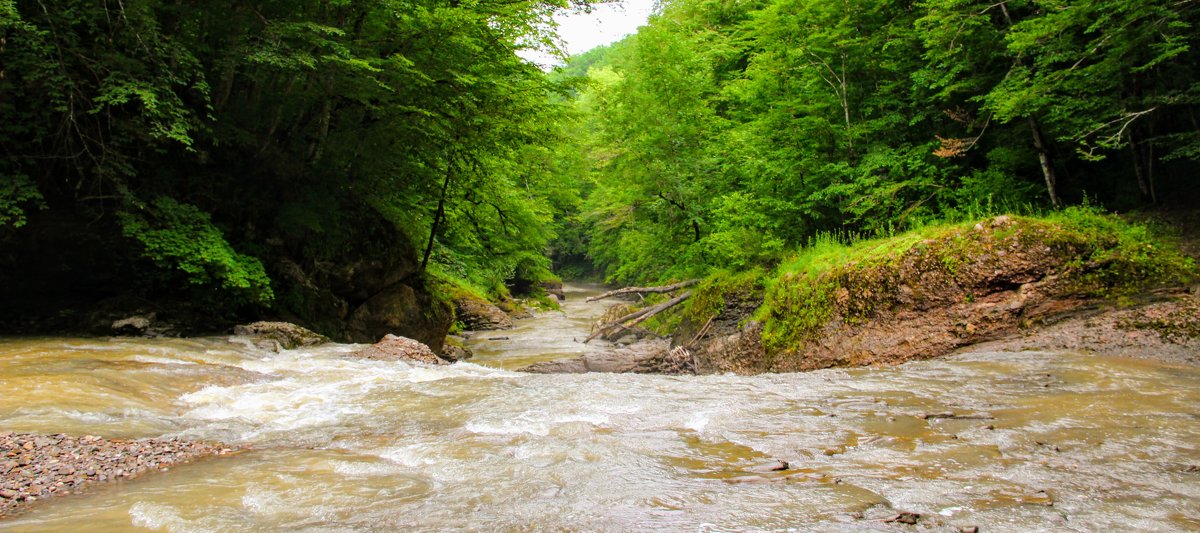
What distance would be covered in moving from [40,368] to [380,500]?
526cm

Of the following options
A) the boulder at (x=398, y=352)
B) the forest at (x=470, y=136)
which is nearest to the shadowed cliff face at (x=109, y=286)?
the forest at (x=470, y=136)

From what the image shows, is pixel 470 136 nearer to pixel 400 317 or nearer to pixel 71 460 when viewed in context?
pixel 400 317

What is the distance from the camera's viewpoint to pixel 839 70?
12.6 m

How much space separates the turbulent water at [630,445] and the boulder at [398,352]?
1.77 metres

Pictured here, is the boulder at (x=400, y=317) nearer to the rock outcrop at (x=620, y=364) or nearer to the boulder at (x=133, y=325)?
the boulder at (x=133, y=325)

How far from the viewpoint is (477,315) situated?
23.1 metres

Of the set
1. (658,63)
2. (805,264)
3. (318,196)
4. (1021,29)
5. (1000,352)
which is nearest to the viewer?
(1000,352)

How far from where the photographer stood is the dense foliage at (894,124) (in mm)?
8492

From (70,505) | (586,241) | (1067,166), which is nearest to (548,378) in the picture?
(70,505)

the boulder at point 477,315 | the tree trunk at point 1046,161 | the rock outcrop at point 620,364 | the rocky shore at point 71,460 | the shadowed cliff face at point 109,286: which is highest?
the tree trunk at point 1046,161

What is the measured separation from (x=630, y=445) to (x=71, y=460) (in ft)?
11.9

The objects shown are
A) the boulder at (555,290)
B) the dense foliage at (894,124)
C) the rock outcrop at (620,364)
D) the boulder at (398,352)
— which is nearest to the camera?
the dense foliage at (894,124)

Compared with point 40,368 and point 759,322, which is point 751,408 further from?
point 40,368

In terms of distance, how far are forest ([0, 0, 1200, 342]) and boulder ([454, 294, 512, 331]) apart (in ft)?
22.5
